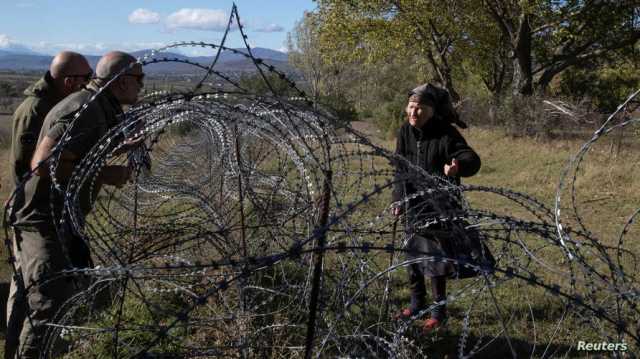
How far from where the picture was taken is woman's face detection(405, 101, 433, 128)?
3.60 m

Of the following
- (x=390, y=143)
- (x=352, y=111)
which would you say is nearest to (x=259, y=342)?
(x=390, y=143)

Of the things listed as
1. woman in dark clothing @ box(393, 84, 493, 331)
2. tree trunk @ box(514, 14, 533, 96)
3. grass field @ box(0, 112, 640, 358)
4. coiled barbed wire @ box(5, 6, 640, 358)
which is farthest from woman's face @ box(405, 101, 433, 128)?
tree trunk @ box(514, 14, 533, 96)

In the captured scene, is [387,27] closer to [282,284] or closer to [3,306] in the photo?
[282,284]

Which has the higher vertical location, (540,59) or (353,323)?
(540,59)

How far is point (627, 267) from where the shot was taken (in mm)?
5160

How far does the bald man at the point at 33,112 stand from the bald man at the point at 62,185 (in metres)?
0.17

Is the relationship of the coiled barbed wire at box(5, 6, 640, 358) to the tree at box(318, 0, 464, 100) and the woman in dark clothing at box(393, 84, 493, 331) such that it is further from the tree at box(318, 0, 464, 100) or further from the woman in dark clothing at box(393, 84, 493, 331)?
the tree at box(318, 0, 464, 100)

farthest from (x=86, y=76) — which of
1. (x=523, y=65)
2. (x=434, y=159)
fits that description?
(x=523, y=65)

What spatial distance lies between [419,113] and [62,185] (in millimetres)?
2145

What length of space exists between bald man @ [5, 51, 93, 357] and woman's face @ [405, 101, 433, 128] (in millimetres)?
2003

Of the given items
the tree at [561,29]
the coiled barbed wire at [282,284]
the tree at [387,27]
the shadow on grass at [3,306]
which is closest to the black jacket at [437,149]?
the coiled barbed wire at [282,284]

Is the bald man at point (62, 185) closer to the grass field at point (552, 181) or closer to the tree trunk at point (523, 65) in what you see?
the grass field at point (552, 181)

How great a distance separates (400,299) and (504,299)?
79 centimetres

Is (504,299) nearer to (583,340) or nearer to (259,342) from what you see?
(583,340)
